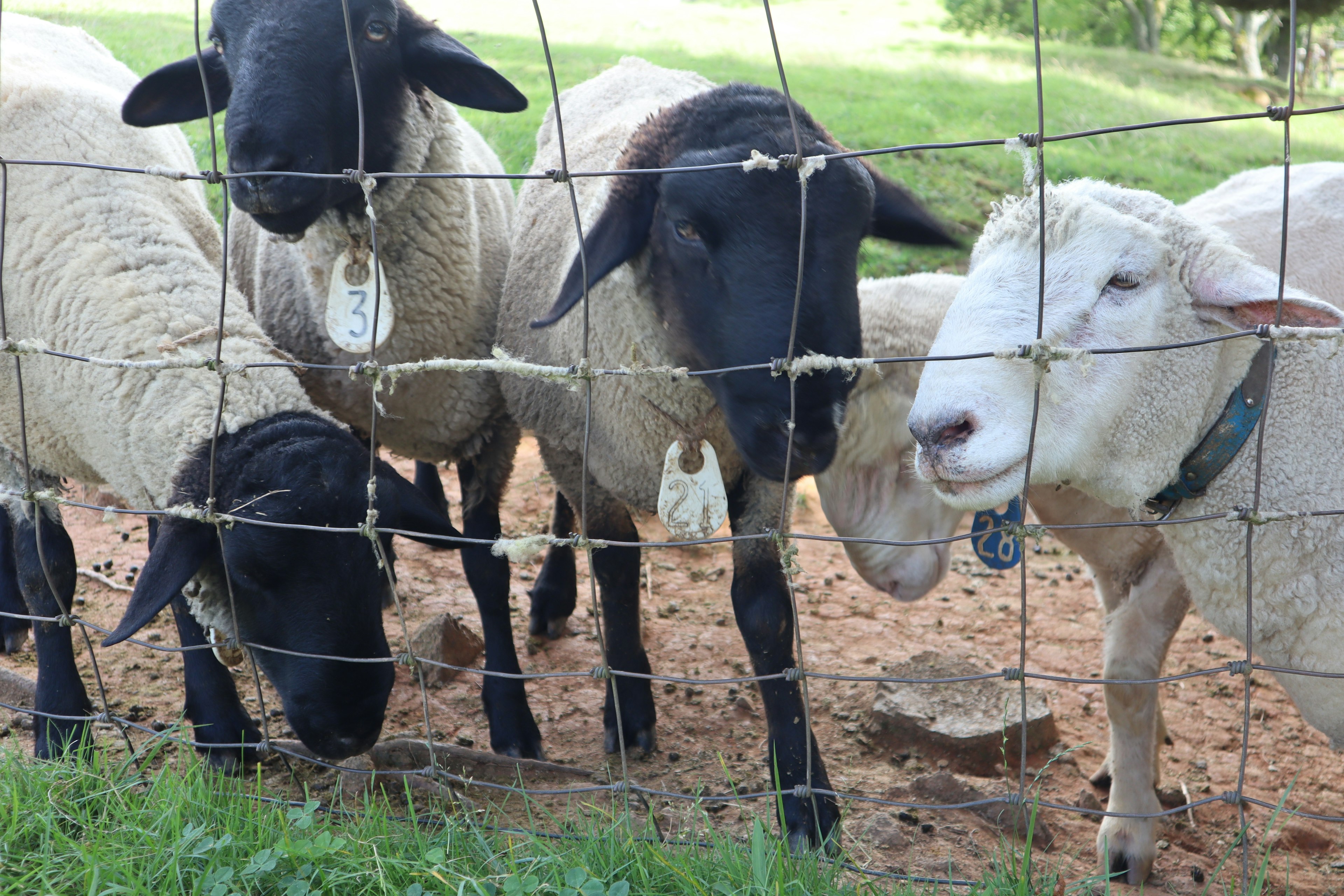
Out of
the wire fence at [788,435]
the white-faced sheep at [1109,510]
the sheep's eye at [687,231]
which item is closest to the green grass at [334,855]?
the wire fence at [788,435]

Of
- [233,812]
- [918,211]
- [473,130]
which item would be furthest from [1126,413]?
[473,130]

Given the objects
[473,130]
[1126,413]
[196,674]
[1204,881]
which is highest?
[473,130]

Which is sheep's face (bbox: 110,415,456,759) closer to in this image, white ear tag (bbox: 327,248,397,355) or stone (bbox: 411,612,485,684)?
white ear tag (bbox: 327,248,397,355)

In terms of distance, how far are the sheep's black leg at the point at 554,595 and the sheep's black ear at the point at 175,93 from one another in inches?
68.8

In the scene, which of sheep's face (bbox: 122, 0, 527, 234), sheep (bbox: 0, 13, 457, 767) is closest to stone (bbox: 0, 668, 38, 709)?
sheep (bbox: 0, 13, 457, 767)

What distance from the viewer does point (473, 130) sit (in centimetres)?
402

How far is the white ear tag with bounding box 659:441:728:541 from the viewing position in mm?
2449

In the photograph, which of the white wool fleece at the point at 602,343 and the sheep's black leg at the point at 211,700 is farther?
the sheep's black leg at the point at 211,700

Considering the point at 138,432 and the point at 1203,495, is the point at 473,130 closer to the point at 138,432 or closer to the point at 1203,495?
the point at 138,432

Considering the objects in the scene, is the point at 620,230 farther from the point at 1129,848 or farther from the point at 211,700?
the point at 1129,848

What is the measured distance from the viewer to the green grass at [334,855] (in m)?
1.88

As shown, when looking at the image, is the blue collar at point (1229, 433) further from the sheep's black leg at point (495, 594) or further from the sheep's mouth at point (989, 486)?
the sheep's black leg at point (495, 594)

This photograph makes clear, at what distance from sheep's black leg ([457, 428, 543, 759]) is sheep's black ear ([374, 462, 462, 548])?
509 mm

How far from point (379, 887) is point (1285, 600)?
1775 millimetres
